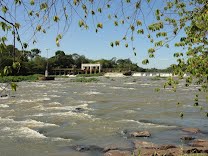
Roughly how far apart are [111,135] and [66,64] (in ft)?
407

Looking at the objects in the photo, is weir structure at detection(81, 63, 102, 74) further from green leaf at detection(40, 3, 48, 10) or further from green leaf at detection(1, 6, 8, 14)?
green leaf at detection(1, 6, 8, 14)

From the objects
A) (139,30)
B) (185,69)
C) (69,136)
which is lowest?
(69,136)

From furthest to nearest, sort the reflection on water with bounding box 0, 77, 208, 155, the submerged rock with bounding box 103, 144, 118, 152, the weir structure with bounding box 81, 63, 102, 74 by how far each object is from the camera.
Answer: the weir structure with bounding box 81, 63, 102, 74 < the reflection on water with bounding box 0, 77, 208, 155 < the submerged rock with bounding box 103, 144, 118, 152

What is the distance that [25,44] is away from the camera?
4266 millimetres

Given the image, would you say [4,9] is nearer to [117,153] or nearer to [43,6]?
[43,6]

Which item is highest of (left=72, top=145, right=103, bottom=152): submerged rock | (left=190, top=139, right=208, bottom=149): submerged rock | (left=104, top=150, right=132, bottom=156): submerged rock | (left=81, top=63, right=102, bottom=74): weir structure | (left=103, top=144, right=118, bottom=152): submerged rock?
(left=81, top=63, right=102, bottom=74): weir structure

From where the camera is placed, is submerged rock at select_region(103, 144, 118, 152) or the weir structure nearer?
submerged rock at select_region(103, 144, 118, 152)

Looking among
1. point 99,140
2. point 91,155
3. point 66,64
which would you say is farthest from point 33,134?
point 66,64

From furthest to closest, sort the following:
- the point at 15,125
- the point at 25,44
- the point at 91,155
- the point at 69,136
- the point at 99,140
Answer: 1. the point at 15,125
2. the point at 69,136
3. the point at 99,140
4. the point at 91,155
5. the point at 25,44

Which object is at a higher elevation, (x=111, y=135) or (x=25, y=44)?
(x=25, y=44)

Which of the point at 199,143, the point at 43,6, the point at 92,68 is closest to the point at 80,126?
the point at 199,143

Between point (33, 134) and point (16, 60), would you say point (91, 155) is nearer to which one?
point (33, 134)

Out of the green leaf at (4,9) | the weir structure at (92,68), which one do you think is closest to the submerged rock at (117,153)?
the green leaf at (4,9)

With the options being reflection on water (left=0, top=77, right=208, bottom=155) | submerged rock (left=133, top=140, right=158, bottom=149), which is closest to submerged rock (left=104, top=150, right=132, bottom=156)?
submerged rock (left=133, top=140, right=158, bottom=149)
